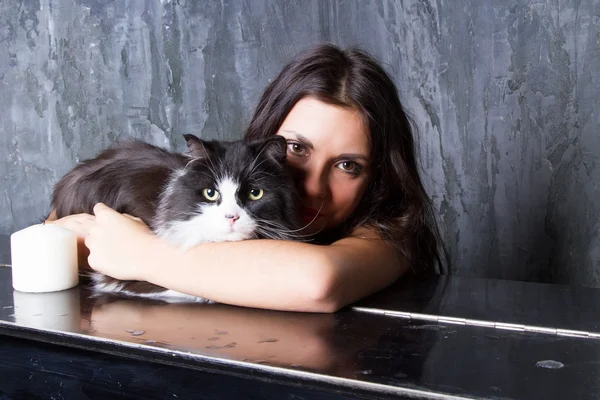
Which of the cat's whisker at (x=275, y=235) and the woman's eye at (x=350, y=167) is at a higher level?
the woman's eye at (x=350, y=167)

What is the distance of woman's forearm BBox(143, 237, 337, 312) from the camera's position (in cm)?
126

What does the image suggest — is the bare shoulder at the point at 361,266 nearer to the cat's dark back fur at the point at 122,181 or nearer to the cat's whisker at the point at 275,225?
the cat's whisker at the point at 275,225

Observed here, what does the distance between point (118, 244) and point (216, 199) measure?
253 millimetres

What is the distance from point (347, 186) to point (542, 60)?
1082 millimetres

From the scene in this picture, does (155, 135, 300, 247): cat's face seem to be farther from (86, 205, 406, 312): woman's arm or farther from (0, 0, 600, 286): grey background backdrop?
(0, 0, 600, 286): grey background backdrop

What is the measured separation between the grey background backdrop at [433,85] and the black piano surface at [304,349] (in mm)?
1061

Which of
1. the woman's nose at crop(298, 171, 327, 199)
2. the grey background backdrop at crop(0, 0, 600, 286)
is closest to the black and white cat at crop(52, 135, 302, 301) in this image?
the woman's nose at crop(298, 171, 327, 199)

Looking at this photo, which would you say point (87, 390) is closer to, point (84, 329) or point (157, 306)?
point (84, 329)

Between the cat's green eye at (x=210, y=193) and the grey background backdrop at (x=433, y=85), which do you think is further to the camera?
the grey background backdrop at (x=433, y=85)

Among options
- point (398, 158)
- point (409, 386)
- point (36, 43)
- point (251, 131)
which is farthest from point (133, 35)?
point (409, 386)

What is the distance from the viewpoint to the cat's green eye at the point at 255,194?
4.70 ft

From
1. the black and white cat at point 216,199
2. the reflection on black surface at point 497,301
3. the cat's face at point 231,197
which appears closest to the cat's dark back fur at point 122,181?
the black and white cat at point 216,199

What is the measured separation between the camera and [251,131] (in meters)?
1.83

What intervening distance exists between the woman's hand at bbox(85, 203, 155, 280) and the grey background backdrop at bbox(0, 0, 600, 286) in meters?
1.31
